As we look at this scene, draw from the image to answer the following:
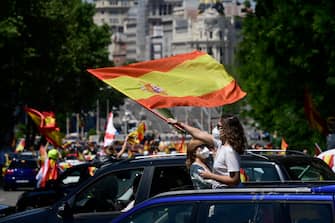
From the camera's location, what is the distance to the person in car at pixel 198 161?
32.6ft

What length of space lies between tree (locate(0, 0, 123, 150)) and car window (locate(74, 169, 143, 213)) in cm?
3633

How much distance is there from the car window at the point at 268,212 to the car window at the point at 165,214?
14 cm

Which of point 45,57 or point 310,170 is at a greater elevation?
point 310,170

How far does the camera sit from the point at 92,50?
82062mm

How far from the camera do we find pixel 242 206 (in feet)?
24.6

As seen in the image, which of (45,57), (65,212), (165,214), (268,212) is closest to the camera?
(268,212)

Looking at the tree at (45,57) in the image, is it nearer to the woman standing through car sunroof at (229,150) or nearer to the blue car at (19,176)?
the blue car at (19,176)

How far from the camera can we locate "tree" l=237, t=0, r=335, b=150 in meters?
26.1

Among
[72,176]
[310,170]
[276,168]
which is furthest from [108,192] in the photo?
[72,176]

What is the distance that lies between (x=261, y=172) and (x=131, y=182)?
4.39 ft

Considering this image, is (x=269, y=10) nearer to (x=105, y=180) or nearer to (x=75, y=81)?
(x=105, y=180)

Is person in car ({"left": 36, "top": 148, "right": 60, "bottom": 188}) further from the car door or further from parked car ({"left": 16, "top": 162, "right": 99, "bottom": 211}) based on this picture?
the car door

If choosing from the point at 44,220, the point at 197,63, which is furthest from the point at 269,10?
the point at 44,220

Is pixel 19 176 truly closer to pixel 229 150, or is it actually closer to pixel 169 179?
pixel 169 179
